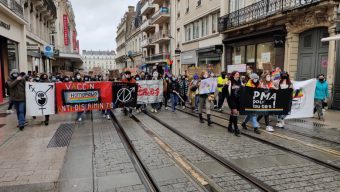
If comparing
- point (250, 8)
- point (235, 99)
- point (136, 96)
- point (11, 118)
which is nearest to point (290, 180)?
point (235, 99)

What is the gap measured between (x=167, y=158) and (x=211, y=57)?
19.9m

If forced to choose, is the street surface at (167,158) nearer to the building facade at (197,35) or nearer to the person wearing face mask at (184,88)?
the person wearing face mask at (184,88)

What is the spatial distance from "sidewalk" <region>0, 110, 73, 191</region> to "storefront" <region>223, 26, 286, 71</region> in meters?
11.2

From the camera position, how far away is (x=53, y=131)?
8289 millimetres

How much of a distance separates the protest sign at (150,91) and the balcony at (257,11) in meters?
8.12

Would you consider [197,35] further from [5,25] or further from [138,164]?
[138,164]

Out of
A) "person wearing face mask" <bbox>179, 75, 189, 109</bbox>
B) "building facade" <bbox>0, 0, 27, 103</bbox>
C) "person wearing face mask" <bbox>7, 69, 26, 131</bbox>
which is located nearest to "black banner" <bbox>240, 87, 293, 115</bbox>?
"person wearing face mask" <bbox>179, 75, 189, 109</bbox>

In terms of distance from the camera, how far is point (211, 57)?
24500mm

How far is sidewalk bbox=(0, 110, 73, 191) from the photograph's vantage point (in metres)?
4.40

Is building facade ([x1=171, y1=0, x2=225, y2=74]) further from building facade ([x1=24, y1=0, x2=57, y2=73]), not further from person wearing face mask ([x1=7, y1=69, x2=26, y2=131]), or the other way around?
building facade ([x1=24, y1=0, x2=57, y2=73])

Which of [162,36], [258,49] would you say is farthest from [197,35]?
[162,36]

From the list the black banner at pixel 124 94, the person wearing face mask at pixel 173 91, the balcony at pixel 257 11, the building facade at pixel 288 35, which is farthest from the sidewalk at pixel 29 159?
the balcony at pixel 257 11

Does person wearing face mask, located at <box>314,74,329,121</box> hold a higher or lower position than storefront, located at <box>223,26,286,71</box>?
lower

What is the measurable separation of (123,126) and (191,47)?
21320 mm
